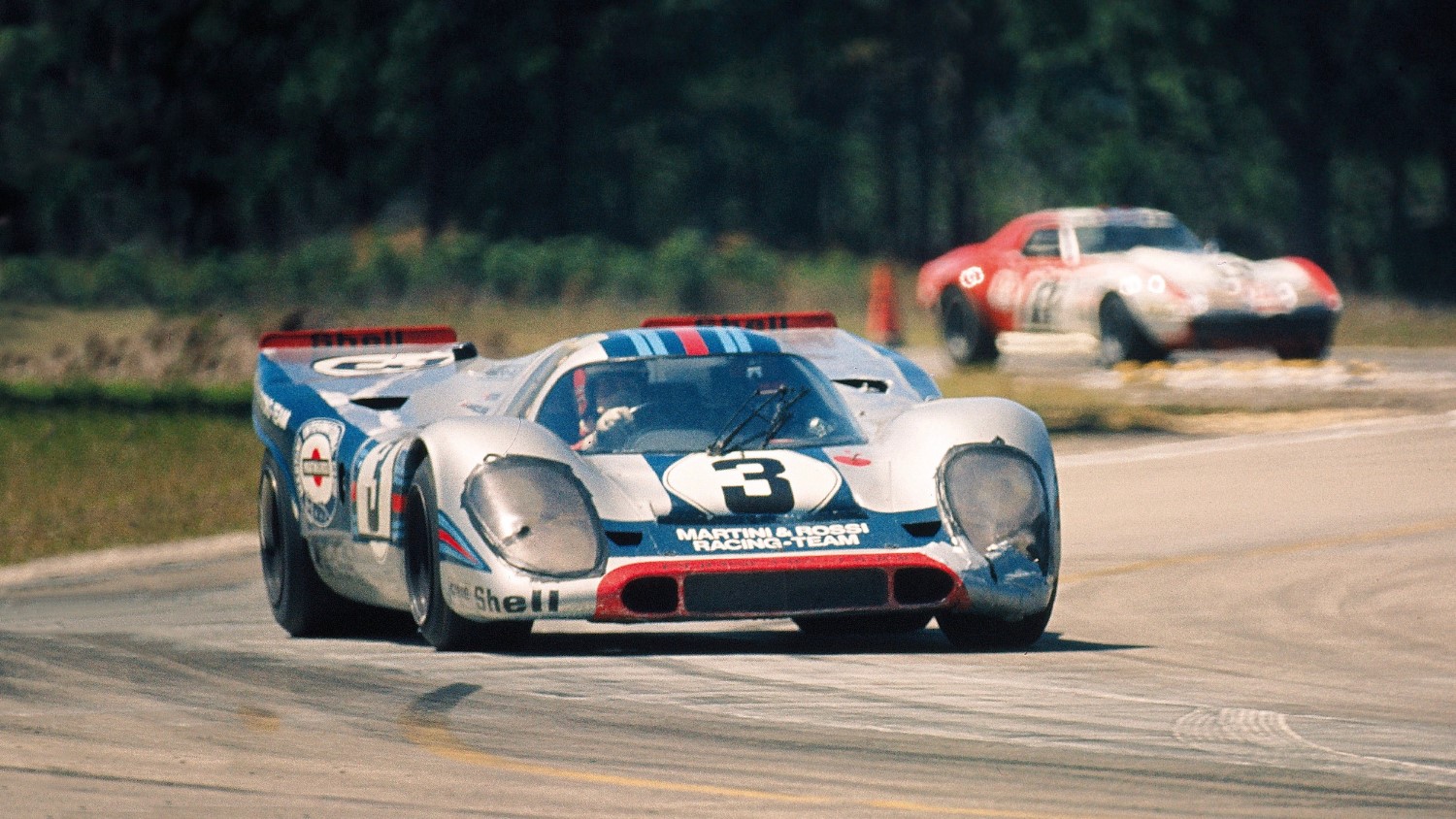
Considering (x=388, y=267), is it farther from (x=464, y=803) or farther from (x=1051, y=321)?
(x=464, y=803)

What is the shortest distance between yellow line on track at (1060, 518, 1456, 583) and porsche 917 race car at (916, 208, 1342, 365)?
888 centimetres

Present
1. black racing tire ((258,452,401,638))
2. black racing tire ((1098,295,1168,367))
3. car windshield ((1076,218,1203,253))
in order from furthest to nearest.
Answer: car windshield ((1076,218,1203,253)) < black racing tire ((1098,295,1168,367)) < black racing tire ((258,452,401,638))

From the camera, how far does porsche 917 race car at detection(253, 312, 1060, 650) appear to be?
27.0ft

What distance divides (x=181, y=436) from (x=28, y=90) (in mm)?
5154

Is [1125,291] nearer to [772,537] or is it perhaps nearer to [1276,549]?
[1276,549]

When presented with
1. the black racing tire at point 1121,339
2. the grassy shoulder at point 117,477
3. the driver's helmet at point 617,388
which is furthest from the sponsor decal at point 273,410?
the black racing tire at point 1121,339

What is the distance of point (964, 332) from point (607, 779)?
18.1m

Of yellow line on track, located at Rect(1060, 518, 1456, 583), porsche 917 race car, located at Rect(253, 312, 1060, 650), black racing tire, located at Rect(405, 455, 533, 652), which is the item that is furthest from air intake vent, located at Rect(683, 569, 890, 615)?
yellow line on track, located at Rect(1060, 518, 1456, 583)

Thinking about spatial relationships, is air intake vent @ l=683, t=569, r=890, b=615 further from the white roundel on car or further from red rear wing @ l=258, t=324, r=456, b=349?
red rear wing @ l=258, t=324, r=456, b=349

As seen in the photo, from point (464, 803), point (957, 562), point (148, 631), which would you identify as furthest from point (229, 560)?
point (464, 803)

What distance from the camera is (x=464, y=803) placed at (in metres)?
5.80

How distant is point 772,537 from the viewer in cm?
828

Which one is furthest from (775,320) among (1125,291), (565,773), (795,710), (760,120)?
(760,120)

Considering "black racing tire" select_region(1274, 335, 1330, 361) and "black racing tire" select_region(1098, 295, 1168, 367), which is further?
"black racing tire" select_region(1098, 295, 1168, 367)
